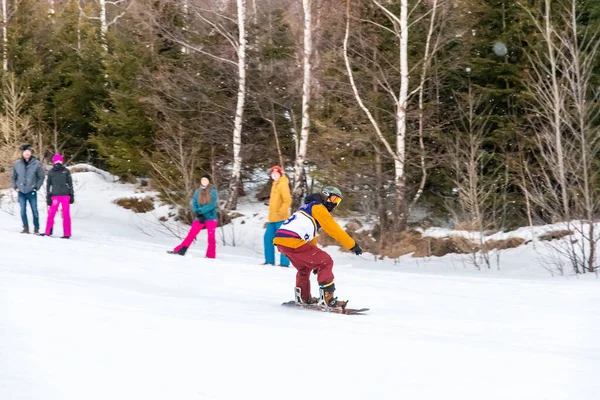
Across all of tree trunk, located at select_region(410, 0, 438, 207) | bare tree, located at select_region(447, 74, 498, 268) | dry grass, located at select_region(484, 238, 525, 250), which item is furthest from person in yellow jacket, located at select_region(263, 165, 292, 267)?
tree trunk, located at select_region(410, 0, 438, 207)

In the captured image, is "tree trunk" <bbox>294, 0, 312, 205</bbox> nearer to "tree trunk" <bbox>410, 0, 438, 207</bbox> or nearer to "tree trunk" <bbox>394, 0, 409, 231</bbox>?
"tree trunk" <bbox>394, 0, 409, 231</bbox>

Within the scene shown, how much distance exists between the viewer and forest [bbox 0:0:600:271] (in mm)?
16328

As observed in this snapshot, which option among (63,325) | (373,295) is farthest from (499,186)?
(63,325)

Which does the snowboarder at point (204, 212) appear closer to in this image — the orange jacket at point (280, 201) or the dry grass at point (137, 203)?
the orange jacket at point (280, 201)

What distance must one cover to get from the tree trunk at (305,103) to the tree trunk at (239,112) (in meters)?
2.07

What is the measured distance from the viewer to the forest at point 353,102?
16328mm

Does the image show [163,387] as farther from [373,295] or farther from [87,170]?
[87,170]

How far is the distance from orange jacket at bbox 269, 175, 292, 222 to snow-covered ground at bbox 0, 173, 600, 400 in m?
1.22

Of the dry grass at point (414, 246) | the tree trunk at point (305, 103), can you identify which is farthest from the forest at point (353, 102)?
the dry grass at point (414, 246)

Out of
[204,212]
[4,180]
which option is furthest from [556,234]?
[4,180]

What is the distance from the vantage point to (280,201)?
479 inches

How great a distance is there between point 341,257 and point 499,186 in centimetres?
414

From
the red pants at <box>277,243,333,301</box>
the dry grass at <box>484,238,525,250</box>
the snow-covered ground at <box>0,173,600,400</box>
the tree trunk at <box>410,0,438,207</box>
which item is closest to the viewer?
the snow-covered ground at <box>0,173,600,400</box>

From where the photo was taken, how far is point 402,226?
1675cm
